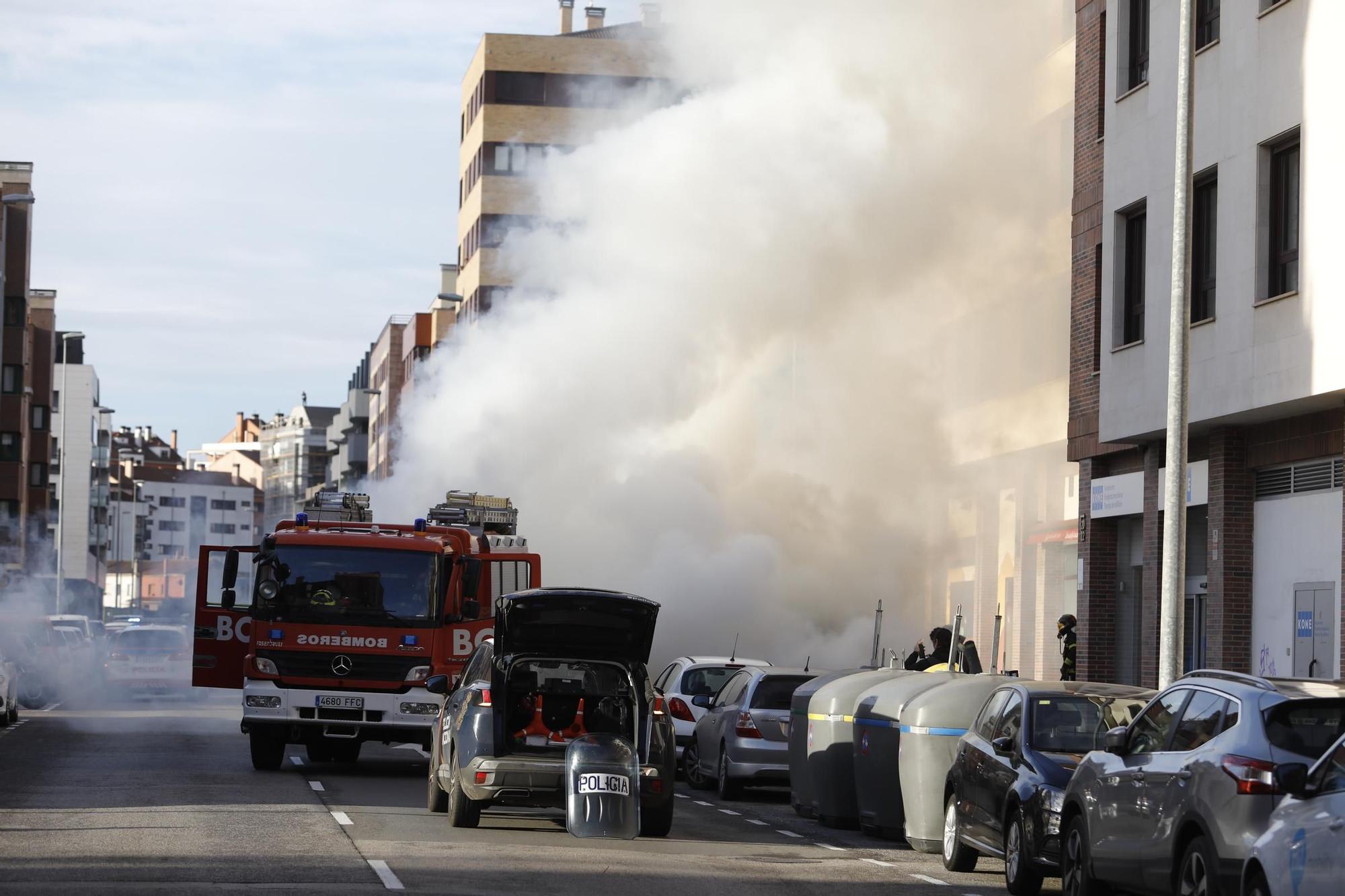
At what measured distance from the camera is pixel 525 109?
71.6 m

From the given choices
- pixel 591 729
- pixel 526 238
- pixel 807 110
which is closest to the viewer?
pixel 591 729

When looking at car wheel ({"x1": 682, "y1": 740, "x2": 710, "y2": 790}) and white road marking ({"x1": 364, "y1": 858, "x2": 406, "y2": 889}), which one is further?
car wheel ({"x1": 682, "y1": 740, "x2": 710, "y2": 790})

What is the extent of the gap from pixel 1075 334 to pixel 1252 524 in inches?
241

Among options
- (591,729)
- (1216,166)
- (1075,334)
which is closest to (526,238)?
(1075,334)

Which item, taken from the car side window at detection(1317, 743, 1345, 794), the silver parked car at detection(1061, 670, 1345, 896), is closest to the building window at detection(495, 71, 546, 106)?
the silver parked car at detection(1061, 670, 1345, 896)

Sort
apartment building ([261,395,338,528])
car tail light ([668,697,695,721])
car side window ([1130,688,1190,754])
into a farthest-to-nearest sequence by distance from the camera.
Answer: apartment building ([261,395,338,528])
car tail light ([668,697,695,721])
car side window ([1130,688,1190,754])

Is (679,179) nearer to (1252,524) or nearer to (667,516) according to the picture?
(667,516)

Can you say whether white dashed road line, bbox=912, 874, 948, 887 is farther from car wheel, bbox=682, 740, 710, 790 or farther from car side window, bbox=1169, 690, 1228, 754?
car wheel, bbox=682, 740, 710, 790

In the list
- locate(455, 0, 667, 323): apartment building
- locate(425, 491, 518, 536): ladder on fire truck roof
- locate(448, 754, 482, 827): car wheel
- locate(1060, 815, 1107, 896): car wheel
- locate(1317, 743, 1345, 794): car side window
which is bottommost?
locate(448, 754, 482, 827): car wheel

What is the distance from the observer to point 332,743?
72.0 feet

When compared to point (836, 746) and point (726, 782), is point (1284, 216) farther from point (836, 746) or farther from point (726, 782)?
point (726, 782)

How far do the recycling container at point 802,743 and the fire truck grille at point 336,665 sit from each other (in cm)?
443

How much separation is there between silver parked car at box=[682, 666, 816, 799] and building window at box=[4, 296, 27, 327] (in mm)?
68722

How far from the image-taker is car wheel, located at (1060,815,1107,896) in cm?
1167
